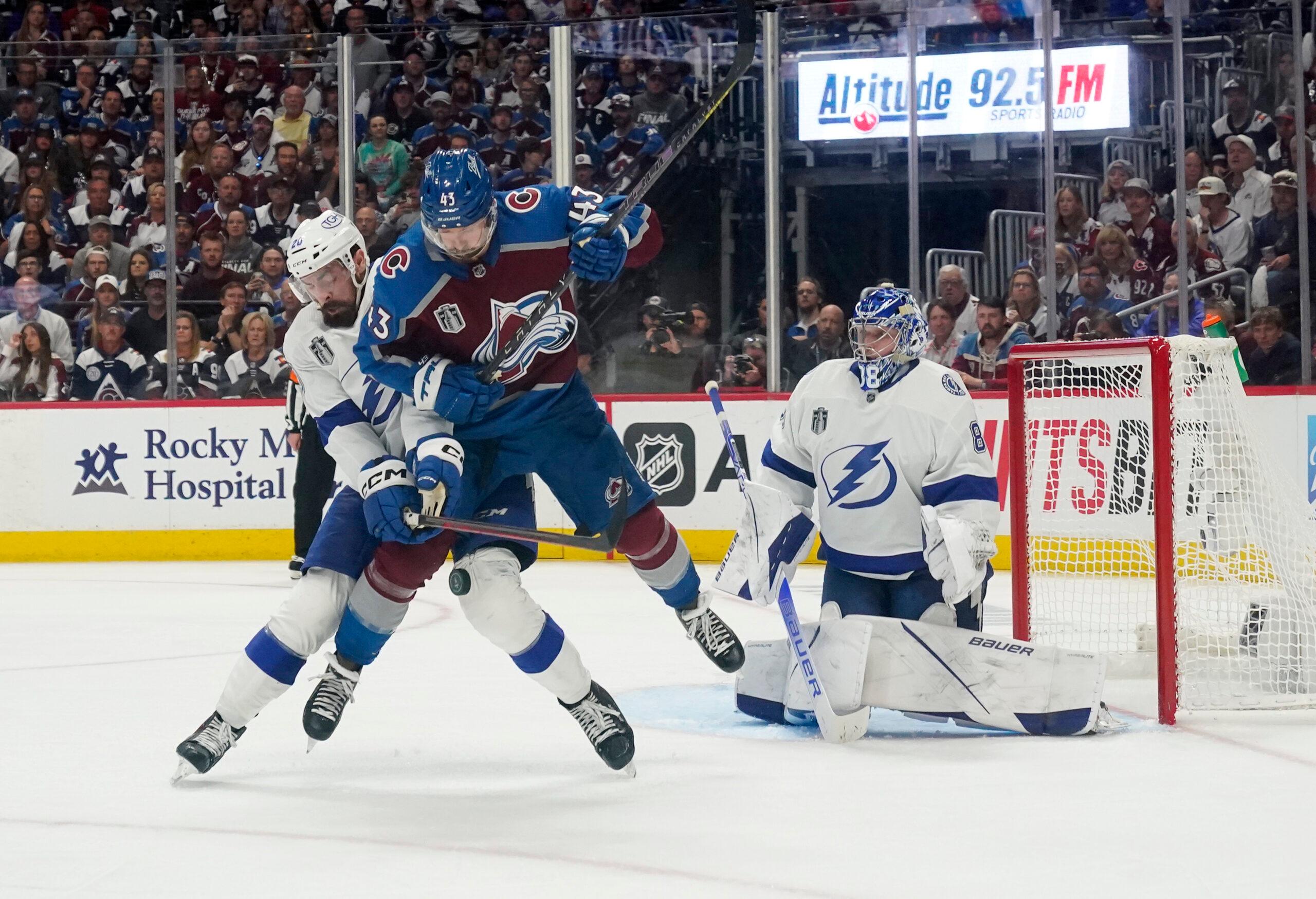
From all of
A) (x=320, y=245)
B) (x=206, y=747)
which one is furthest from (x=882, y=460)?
(x=206, y=747)

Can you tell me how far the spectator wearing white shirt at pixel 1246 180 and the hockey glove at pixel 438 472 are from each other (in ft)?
15.5

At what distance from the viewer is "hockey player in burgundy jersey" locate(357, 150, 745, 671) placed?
9.16 feet

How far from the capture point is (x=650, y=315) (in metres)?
7.18

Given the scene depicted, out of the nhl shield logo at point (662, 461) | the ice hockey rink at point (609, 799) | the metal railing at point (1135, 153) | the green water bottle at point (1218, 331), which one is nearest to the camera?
the ice hockey rink at point (609, 799)

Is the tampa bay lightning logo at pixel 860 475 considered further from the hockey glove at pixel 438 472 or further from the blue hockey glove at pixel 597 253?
the hockey glove at pixel 438 472

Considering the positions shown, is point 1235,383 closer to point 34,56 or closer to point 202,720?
point 202,720

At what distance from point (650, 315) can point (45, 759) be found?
4462 mm

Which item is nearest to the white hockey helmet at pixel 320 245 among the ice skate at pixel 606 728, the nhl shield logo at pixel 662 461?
the ice skate at pixel 606 728

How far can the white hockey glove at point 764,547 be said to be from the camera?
135 inches

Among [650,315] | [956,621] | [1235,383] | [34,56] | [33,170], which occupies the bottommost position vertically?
[956,621]

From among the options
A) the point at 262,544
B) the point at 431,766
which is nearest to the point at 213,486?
the point at 262,544

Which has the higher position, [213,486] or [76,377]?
[76,377]

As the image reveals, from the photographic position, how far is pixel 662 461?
7.16m

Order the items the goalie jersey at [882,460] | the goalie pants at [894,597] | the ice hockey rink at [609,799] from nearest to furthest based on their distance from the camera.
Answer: the ice hockey rink at [609,799] < the goalie jersey at [882,460] < the goalie pants at [894,597]
